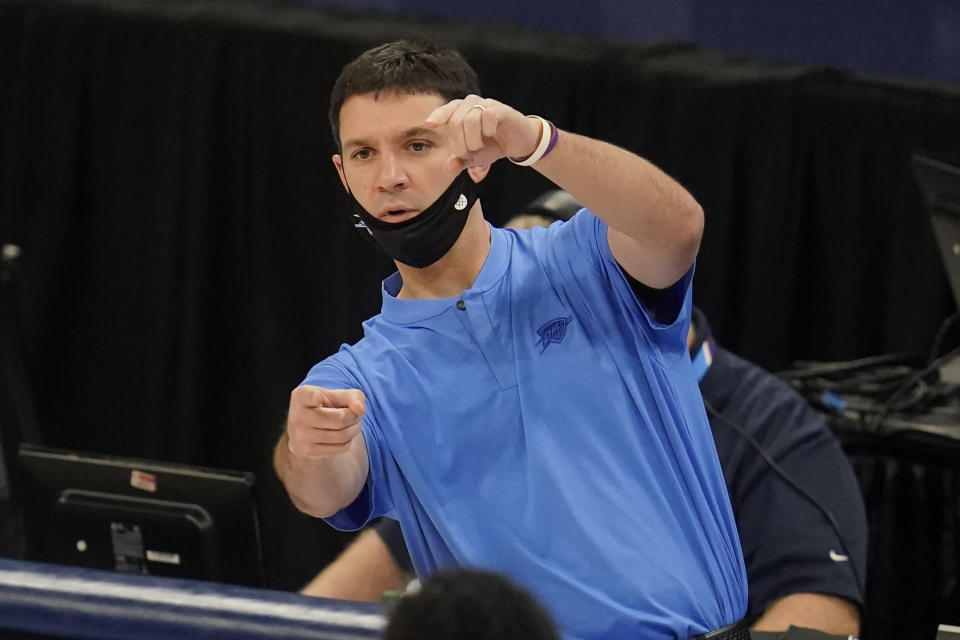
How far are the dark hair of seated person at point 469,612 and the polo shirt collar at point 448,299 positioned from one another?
30.4 inches

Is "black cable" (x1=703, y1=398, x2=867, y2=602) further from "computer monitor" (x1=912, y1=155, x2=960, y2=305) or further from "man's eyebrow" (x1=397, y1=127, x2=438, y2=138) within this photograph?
"man's eyebrow" (x1=397, y1=127, x2=438, y2=138)

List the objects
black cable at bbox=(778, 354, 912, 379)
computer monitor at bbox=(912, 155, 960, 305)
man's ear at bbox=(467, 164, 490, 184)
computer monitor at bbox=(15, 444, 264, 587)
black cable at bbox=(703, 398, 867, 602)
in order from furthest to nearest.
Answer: black cable at bbox=(778, 354, 912, 379)
computer monitor at bbox=(912, 155, 960, 305)
black cable at bbox=(703, 398, 867, 602)
computer monitor at bbox=(15, 444, 264, 587)
man's ear at bbox=(467, 164, 490, 184)

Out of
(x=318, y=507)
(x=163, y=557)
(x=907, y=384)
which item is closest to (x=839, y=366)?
(x=907, y=384)

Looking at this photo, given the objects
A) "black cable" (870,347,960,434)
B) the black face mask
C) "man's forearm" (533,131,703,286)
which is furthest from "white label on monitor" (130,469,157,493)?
"black cable" (870,347,960,434)

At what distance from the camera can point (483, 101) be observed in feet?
4.92

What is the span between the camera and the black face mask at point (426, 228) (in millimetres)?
1715

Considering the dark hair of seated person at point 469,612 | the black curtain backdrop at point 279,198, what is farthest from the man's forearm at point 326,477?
the black curtain backdrop at point 279,198

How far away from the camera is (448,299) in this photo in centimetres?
175

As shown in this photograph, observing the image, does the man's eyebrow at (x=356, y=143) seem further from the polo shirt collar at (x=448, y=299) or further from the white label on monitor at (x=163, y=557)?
the white label on monitor at (x=163, y=557)

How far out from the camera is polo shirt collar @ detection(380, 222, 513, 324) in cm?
175

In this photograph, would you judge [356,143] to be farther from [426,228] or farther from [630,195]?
[630,195]

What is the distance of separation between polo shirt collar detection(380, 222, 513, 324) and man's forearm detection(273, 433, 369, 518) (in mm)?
189

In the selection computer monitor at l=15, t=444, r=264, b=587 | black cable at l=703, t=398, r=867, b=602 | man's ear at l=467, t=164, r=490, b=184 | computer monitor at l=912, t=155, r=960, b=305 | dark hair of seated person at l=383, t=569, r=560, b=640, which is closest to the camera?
dark hair of seated person at l=383, t=569, r=560, b=640

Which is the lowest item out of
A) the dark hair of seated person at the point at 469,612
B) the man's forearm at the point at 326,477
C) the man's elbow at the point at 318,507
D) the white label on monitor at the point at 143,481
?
the white label on monitor at the point at 143,481
